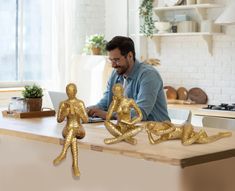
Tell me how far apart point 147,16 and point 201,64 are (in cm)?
91

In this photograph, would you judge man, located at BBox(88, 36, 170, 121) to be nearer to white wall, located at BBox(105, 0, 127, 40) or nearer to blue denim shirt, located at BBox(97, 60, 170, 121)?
blue denim shirt, located at BBox(97, 60, 170, 121)

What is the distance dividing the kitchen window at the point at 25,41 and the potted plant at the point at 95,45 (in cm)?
46

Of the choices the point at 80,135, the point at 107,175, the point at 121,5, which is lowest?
the point at 107,175

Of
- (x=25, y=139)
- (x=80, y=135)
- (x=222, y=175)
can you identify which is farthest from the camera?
(x=25, y=139)

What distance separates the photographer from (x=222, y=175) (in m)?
2.46

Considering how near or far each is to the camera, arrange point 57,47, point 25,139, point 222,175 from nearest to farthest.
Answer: point 222,175
point 25,139
point 57,47

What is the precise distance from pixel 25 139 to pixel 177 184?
43.9 inches

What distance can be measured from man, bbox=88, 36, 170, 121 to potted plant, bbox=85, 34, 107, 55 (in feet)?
7.35

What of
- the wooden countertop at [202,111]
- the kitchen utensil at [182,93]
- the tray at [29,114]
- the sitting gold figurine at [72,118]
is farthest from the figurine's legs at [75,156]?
the kitchen utensil at [182,93]

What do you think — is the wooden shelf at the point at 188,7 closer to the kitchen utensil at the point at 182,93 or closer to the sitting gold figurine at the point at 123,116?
the kitchen utensil at the point at 182,93

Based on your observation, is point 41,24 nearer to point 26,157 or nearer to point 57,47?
point 57,47

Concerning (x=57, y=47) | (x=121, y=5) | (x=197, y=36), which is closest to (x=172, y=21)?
(x=197, y=36)

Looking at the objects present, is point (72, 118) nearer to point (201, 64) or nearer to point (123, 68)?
point (123, 68)

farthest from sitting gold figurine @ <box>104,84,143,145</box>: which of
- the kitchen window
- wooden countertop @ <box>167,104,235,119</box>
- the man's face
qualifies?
the kitchen window
